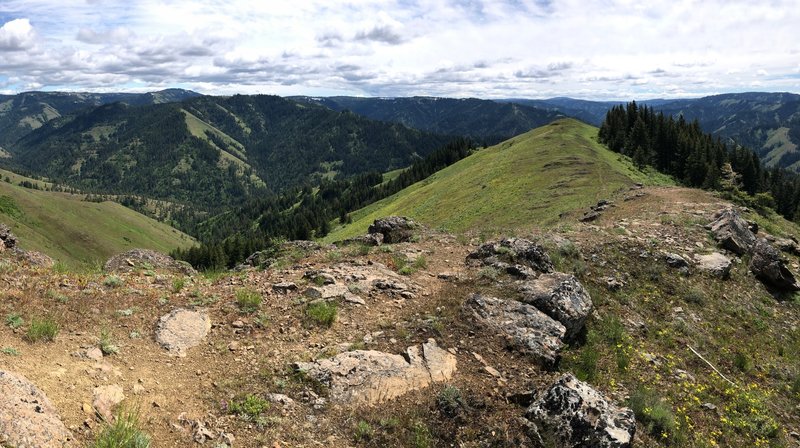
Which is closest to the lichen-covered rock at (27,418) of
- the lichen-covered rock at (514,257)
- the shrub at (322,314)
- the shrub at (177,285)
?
the shrub at (177,285)

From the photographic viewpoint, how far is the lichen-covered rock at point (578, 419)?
8.68m

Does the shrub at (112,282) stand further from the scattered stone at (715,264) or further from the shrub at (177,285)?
the scattered stone at (715,264)

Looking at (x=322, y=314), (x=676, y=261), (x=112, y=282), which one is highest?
(x=112, y=282)

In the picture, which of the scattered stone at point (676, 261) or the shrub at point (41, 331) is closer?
the shrub at point (41, 331)

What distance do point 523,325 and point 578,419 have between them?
4140 millimetres

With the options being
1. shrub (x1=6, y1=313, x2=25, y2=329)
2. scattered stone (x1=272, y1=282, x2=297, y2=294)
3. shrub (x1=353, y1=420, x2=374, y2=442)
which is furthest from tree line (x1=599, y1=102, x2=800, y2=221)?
shrub (x1=6, y1=313, x2=25, y2=329)

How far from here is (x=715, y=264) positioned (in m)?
21.0

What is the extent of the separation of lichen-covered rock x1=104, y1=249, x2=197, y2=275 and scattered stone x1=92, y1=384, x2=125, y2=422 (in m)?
8.23

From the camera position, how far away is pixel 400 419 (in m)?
9.13

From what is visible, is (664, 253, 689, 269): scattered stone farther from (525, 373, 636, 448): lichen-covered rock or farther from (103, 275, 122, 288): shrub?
(103, 275, 122, 288): shrub

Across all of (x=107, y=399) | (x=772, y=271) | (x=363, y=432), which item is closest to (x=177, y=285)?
(x=107, y=399)

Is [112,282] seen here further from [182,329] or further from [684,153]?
[684,153]

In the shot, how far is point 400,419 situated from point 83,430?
5.71 meters

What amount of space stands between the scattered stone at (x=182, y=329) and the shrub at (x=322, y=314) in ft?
9.00
